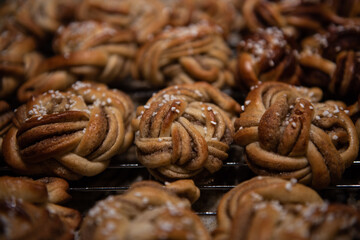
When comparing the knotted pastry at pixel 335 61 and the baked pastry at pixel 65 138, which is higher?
the knotted pastry at pixel 335 61

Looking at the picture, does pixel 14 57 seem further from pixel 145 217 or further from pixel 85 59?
pixel 145 217

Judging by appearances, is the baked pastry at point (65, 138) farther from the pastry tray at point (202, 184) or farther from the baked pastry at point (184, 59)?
→ the baked pastry at point (184, 59)

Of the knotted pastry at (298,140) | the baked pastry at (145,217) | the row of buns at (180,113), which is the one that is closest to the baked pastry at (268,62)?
the row of buns at (180,113)

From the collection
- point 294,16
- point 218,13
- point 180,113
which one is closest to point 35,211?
point 180,113

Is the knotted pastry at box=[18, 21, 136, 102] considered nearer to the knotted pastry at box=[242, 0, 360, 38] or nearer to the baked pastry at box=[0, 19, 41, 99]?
the baked pastry at box=[0, 19, 41, 99]

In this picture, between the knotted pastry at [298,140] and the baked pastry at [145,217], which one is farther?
the knotted pastry at [298,140]

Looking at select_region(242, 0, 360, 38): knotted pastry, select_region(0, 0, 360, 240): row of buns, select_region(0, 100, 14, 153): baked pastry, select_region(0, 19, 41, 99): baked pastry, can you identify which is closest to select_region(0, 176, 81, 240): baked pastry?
select_region(0, 0, 360, 240): row of buns
